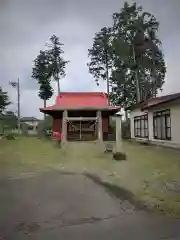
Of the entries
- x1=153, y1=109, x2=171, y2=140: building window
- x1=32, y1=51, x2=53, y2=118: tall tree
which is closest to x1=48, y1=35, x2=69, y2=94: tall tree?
x1=32, y1=51, x2=53, y2=118: tall tree

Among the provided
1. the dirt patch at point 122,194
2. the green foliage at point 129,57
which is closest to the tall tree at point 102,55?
the green foliage at point 129,57

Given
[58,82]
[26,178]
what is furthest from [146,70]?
[26,178]

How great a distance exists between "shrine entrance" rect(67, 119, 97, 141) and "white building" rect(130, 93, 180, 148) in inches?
145

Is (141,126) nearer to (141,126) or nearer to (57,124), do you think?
(141,126)

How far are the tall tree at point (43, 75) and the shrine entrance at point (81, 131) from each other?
712 inches

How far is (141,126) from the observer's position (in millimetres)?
24797

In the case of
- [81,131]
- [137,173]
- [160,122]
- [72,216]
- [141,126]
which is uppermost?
[160,122]

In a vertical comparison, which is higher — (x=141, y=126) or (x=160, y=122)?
(x=160, y=122)

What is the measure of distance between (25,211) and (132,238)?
210 centimetres

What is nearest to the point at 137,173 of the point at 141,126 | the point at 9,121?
the point at 141,126

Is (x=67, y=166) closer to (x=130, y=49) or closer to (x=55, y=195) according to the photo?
(x=55, y=195)

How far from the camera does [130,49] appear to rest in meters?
32.1

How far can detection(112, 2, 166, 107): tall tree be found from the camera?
103 ft

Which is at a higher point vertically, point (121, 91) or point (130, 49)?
point (130, 49)
